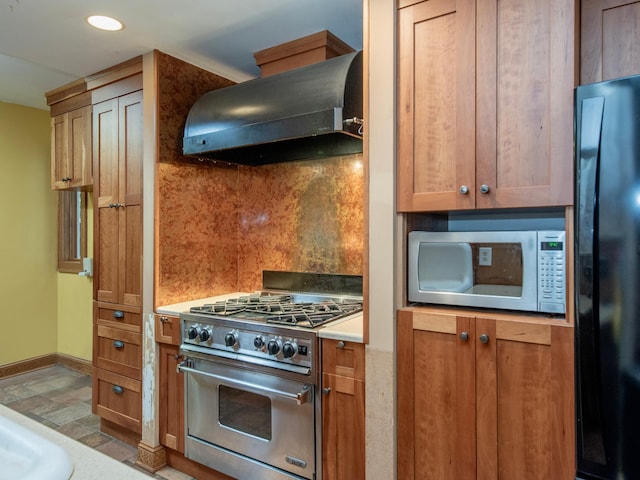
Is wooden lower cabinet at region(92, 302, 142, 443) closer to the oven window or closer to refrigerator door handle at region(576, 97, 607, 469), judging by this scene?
the oven window

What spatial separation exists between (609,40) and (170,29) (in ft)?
6.42

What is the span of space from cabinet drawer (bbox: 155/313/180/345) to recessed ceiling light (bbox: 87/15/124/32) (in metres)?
1.53

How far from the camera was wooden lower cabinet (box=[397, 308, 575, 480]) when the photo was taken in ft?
4.66

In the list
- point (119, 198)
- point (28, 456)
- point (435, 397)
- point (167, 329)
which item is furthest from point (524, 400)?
point (119, 198)

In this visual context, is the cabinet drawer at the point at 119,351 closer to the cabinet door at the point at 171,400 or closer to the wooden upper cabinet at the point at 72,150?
the cabinet door at the point at 171,400

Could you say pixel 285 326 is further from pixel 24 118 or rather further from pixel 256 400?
pixel 24 118

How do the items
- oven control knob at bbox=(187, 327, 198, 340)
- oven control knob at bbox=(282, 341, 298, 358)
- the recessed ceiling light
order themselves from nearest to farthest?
oven control knob at bbox=(282, 341, 298, 358), the recessed ceiling light, oven control knob at bbox=(187, 327, 198, 340)

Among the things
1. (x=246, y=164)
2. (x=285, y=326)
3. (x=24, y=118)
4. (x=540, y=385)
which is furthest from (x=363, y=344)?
(x=24, y=118)

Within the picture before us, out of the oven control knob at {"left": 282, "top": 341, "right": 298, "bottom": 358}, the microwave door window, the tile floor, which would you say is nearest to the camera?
the microwave door window

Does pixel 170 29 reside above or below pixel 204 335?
above

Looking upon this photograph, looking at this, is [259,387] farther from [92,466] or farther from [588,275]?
[588,275]

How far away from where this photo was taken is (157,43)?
2.36 metres

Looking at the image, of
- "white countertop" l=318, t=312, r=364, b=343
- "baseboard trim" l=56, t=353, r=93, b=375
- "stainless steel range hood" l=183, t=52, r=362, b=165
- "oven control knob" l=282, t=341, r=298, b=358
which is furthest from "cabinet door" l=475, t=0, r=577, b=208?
"baseboard trim" l=56, t=353, r=93, b=375

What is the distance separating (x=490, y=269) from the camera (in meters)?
1.62
